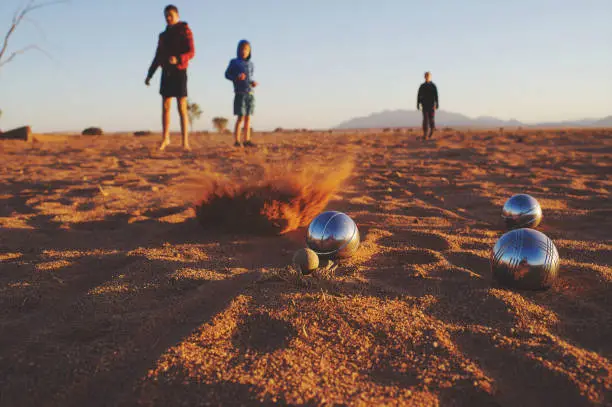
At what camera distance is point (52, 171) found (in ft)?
22.0

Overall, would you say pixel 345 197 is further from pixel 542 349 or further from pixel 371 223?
pixel 542 349

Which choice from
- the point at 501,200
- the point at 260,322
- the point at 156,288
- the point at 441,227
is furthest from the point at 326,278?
the point at 501,200

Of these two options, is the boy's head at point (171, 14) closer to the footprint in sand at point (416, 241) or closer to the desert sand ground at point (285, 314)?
the desert sand ground at point (285, 314)

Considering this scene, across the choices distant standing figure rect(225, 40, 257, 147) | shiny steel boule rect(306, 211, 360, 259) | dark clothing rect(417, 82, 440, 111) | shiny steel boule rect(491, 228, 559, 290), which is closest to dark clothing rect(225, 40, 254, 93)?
distant standing figure rect(225, 40, 257, 147)

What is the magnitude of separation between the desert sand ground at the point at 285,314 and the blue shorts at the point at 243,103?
5.29m

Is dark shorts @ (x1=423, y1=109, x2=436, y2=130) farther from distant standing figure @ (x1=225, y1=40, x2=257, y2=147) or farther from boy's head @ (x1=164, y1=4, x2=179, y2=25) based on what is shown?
A: boy's head @ (x1=164, y1=4, x2=179, y2=25)

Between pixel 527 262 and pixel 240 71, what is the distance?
798 cm

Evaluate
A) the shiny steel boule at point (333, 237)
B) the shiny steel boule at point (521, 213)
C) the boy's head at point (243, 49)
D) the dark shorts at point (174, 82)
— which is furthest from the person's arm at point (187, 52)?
the shiny steel boule at point (521, 213)

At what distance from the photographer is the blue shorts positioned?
9.28 metres

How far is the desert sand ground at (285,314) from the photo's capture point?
152 cm

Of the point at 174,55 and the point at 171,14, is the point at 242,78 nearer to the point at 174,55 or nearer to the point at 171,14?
the point at 174,55

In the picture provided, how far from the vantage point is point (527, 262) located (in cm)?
234

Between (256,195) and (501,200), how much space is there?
117 inches

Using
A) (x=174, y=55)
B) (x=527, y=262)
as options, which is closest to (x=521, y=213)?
(x=527, y=262)
